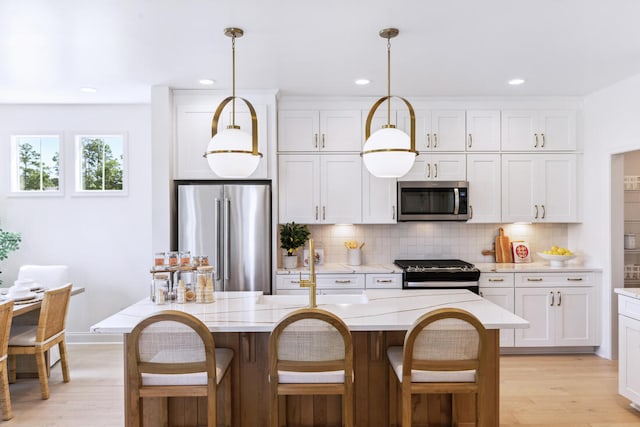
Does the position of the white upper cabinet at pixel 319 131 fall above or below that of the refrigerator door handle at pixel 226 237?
above

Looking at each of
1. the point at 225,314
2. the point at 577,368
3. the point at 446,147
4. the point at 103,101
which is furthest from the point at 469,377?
the point at 103,101

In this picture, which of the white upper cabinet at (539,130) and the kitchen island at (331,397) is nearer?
the kitchen island at (331,397)

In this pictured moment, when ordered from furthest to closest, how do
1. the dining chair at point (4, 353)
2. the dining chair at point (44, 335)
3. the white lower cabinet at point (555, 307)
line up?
the white lower cabinet at point (555, 307)
the dining chair at point (44, 335)
the dining chair at point (4, 353)

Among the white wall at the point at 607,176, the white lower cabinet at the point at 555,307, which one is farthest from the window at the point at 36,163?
the white wall at the point at 607,176

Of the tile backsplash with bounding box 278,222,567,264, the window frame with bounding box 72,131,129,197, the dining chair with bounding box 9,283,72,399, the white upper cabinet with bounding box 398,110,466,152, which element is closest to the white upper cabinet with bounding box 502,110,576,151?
the white upper cabinet with bounding box 398,110,466,152

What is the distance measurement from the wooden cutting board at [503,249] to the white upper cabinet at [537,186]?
1.12 ft

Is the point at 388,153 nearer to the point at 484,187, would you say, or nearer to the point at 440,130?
the point at 440,130

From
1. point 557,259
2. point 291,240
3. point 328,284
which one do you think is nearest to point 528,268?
point 557,259

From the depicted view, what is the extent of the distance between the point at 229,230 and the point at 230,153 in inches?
68.5

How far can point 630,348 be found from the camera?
3121mm

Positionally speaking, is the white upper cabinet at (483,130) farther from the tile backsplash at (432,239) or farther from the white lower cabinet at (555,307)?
the white lower cabinet at (555,307)

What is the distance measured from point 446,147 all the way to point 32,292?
4.12m

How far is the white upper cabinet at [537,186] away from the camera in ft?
15.1

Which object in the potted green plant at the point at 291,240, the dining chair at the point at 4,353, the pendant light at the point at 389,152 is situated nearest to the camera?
the pendant light at the point at 389,152
